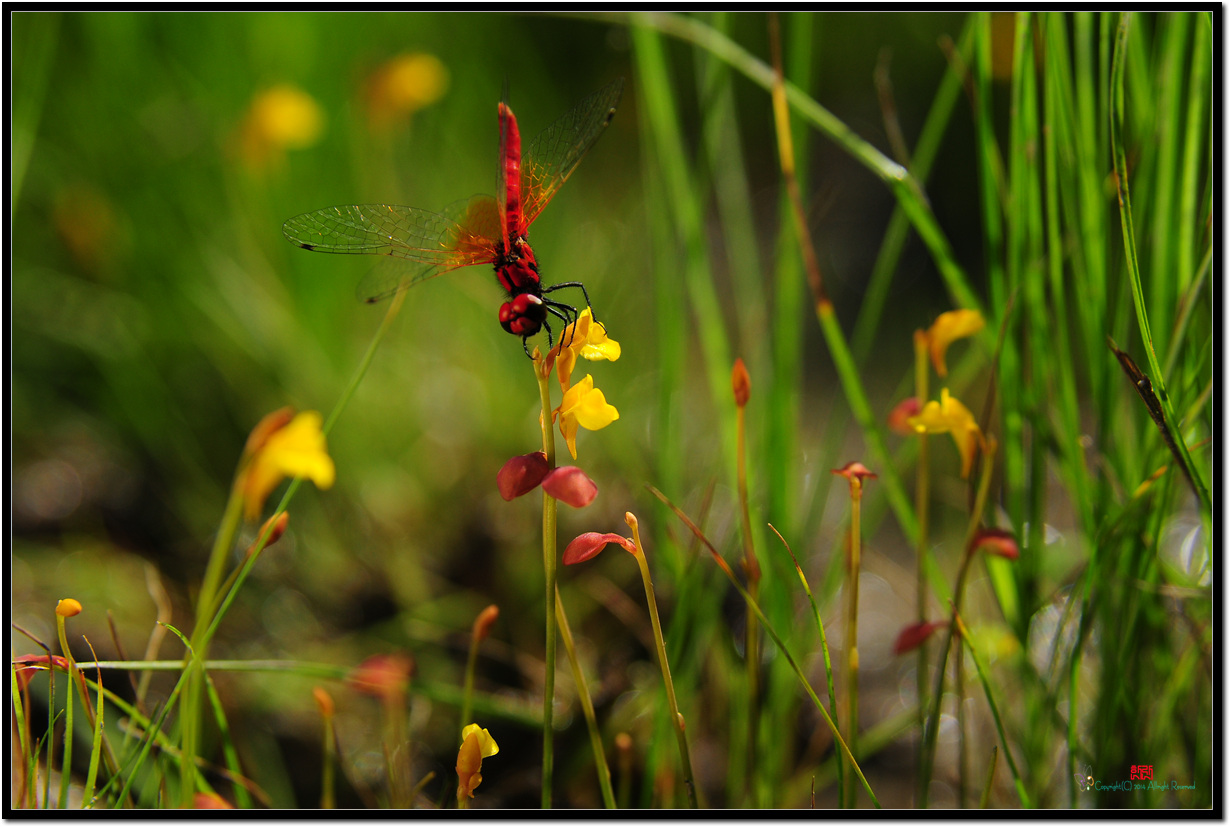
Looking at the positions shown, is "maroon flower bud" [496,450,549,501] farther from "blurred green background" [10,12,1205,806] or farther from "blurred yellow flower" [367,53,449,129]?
"blurred yellow flower" [367,53,449,129]

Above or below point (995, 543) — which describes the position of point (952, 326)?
above

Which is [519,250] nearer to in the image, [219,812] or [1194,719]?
[219,812]

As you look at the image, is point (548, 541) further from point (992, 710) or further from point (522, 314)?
point (992, 710)

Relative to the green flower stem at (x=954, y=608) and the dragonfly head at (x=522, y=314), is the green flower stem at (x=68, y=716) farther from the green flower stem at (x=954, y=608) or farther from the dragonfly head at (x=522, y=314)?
the green flower stem at (x=954, y=608)

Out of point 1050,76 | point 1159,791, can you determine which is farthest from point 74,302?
point 1159,791

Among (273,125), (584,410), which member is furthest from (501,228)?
(273,125)

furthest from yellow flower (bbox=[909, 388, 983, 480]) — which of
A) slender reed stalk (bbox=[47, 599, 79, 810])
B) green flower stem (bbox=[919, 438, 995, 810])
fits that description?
slender reed stalk (bbox=[47, 599, 79, 810])
